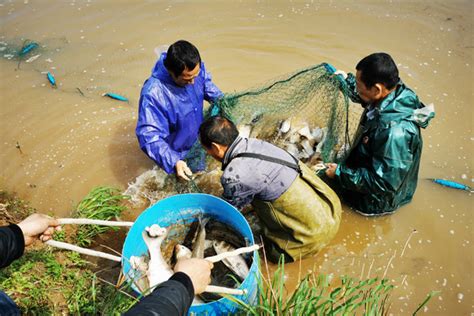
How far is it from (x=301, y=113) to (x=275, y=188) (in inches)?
63.8

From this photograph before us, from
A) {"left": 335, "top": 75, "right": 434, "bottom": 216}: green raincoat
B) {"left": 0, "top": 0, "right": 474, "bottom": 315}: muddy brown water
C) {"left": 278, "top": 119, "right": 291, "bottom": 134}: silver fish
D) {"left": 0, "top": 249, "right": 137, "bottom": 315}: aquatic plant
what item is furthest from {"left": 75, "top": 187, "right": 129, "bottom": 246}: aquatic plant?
{"left": 335, "top": 75, "right": 434, "bottom": 216}: green raincoat

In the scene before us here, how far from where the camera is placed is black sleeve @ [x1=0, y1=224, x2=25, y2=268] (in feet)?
6.65

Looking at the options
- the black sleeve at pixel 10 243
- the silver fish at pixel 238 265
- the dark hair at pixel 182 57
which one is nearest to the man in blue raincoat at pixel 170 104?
the dark hair at pixel 182 57

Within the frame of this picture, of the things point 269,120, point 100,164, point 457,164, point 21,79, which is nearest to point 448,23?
point 457,164

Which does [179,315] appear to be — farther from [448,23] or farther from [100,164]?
[448,23]

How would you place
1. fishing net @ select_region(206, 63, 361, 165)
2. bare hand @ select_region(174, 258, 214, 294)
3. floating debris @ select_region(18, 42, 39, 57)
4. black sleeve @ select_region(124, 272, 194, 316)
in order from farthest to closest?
floating debris @ select_region(18, 42, 39, 57) → fishing net @ select_region(206, 63, 361, 165) → bare hand @ select_region(174, 258, 214, 294) → black sleeve @ select_region(124, 272, 194, 316)

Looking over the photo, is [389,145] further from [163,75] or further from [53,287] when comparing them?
[53,287]

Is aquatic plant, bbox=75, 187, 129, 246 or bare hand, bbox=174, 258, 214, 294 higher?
bare hand, bbox=174, 258, 214, 294

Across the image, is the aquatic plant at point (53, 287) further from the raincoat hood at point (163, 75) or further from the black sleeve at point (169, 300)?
the raincoat hood at point (163, 75)

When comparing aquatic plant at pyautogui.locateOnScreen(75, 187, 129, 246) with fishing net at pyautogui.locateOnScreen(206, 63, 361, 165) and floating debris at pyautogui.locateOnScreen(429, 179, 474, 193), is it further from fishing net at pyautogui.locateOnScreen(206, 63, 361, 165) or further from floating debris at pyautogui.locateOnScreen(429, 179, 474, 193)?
floating debris at pyautogui.locateOnScreen(429, 179, 474, 193)

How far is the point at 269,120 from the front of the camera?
403cm

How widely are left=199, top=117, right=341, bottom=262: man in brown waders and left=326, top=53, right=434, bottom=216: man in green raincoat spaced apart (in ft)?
1.34

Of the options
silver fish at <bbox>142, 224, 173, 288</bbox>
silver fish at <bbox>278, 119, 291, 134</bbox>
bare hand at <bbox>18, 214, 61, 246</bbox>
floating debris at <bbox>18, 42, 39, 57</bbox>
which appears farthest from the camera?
floating debris at <bbox>18, 42, 39, 57</bbox>

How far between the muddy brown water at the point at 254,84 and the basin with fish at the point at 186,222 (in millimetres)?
1042
